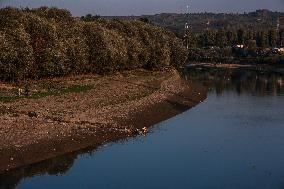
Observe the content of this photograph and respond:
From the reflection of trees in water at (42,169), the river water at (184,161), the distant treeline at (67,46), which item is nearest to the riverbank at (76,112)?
the reflection of trees in water at (42,169)

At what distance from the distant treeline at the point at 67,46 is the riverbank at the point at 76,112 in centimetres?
179

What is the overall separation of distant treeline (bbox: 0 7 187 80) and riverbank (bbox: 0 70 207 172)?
70.5 inches

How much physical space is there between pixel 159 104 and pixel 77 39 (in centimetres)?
1557

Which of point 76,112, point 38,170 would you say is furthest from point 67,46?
point 38,170

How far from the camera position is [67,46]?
6431 cm

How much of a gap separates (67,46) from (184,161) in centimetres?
3203

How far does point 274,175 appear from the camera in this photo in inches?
1271

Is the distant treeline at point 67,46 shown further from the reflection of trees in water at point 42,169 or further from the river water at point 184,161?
the reflection of trees in water at point 42,169

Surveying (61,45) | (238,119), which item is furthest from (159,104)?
(61,45)

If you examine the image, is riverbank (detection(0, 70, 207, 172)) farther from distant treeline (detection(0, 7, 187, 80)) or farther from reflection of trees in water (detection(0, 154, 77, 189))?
distant treeline (detection(0, 7, 187, 80))

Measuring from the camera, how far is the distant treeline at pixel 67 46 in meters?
54.4

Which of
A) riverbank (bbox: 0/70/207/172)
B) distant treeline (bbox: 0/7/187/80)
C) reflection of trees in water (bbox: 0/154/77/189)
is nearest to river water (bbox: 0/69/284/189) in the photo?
Result: reflection of trees in water (bbox: 0/154/77/189)

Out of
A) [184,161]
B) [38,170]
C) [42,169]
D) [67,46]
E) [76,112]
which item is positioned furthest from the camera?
[67,46]

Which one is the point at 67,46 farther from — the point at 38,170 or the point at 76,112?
the point at 38,170
